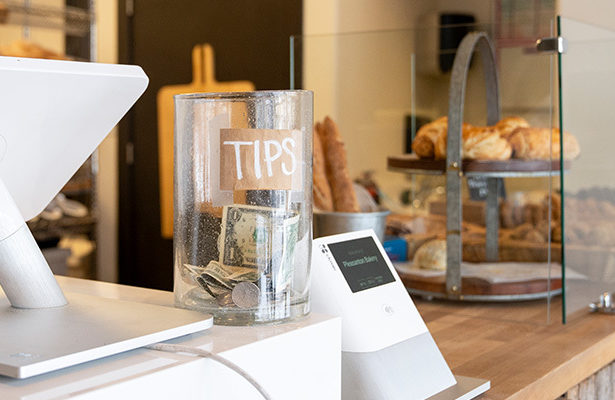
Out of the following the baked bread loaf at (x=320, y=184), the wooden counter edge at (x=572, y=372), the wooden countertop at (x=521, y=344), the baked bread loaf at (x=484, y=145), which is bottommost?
the wooden counter edge at (x=572, y=372)

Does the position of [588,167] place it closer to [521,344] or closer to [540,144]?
[540,144]

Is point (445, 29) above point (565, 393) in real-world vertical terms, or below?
above

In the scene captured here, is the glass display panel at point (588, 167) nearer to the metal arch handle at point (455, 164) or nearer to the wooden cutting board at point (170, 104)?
the metal arch handle at point (455, 164)

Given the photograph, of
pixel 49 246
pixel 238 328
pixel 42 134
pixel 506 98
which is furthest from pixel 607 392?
pixel 49 246

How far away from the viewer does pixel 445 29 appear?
1604 millimetres

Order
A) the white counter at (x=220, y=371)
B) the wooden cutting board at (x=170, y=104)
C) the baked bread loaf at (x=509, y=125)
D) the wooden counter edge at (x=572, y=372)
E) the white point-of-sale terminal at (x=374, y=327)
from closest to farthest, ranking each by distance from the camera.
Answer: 1. the white counter at (x=220, y=371)
2. the white point-of-sale terminal at (x=374, y=327)
3. the wooden counter edge at (x=572, y=372)
4. the baked bread loaf at (x=509, y=125)
5. the wooden cutting board at (x=170, y=104)

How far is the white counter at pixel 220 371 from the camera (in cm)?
58

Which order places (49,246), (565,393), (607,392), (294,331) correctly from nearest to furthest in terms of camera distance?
(294,331) → (565,393) → (607,392) → (49,246)

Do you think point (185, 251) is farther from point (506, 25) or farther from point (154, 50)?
point (154, 50)

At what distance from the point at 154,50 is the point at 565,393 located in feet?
9.45

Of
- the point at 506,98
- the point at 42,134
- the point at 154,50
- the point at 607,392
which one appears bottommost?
the point at 607,392

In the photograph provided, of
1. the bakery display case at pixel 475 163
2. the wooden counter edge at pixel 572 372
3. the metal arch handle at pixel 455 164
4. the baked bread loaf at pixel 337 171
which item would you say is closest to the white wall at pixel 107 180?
the bakery display case at pixel 475 163

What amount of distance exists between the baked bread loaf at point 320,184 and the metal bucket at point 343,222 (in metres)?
0.05

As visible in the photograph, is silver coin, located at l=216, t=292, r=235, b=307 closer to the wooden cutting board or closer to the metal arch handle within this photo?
the metal arch handle
